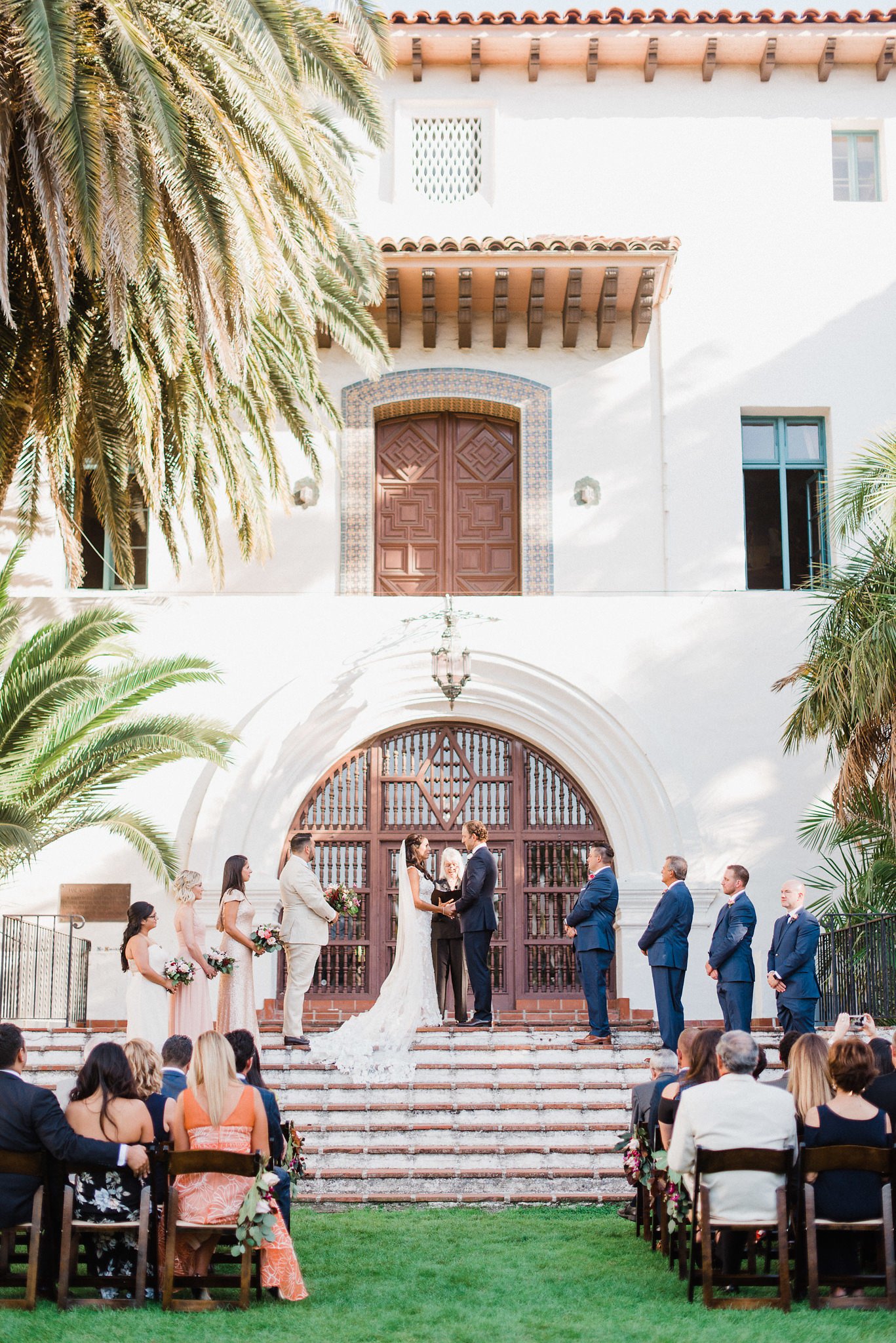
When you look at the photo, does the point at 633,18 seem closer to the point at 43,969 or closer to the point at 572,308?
the point at 572,308

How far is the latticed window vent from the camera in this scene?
18250 mm

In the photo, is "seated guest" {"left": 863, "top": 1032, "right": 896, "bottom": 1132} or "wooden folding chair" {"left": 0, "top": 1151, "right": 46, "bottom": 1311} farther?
"seated guest" {"left": 863, "top": 1032, "right": 896, "bottom": 1132}

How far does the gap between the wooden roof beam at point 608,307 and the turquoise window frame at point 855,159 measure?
3.42 m

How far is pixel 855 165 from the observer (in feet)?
59.7

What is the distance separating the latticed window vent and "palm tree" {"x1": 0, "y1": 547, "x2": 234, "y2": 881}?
6892 mm

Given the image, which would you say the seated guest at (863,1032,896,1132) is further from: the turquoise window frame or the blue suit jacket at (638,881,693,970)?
the turquoise window frame

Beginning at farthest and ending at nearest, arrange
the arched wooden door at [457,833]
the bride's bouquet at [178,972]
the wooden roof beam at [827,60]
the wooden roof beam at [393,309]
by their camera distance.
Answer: the wooden roof beam at [827,60]
the wooden roof beam at [393,309]
the arched wooden door at [457,833]
the bride's bouquet at [178,972]

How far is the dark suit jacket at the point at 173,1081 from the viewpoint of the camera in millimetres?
8344

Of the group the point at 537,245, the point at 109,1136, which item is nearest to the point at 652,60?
the point at 537,245

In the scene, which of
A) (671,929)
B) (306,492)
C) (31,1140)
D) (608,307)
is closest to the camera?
(31,1140)

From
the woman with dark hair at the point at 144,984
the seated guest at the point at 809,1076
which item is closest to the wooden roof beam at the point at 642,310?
the woman with dark hair at the point at 144,984

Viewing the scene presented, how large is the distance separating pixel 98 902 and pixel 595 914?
17.9ft

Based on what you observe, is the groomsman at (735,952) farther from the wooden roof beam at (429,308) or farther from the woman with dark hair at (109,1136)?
the wooden roof beam at (429,308)

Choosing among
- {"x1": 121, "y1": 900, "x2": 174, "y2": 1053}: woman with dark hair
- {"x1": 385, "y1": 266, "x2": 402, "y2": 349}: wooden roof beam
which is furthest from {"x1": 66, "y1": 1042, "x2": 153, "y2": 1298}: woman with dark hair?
{"x1": 385, "y1": 266, "x2": 402, "y2": 349}: wooden roof beam
